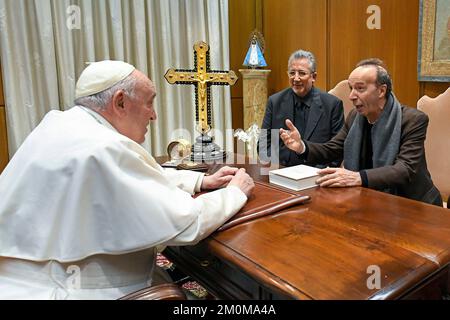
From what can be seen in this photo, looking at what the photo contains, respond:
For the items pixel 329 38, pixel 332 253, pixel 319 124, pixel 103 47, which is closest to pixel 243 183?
pixel 332 253

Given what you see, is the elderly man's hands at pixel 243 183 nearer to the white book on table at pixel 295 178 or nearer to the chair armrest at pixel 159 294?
the white book on table at pixel 295 178

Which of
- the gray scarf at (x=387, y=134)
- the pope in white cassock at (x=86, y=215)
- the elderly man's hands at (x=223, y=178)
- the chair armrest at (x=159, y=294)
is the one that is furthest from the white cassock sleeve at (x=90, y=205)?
the gray scarf at (x=387, y=134)

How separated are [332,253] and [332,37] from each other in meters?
3.80

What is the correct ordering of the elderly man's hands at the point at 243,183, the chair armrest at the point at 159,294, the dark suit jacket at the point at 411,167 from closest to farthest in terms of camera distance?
the chair armrest at the point at 159,294 → the elderly man's hands at the point at 243,183 → the dark suit jacket at the point at 411,167

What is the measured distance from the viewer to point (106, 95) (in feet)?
4.93

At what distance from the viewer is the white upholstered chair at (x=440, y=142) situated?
9.34ft

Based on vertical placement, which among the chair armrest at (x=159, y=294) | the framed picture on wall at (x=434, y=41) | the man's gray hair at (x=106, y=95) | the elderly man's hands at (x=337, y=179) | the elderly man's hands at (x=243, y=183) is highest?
the framed picture on wall at (x=434, y=41)

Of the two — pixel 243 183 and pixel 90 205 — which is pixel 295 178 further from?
pixel 90 205

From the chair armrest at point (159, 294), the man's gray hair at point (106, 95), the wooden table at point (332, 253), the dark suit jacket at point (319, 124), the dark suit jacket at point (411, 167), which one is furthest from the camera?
the dark suit jacket at point (319, 124)

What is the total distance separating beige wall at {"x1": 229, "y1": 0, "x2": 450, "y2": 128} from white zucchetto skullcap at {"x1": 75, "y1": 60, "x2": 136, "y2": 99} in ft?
9.61

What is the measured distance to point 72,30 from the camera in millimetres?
4109

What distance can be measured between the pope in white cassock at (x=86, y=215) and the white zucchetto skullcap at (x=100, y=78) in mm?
143
